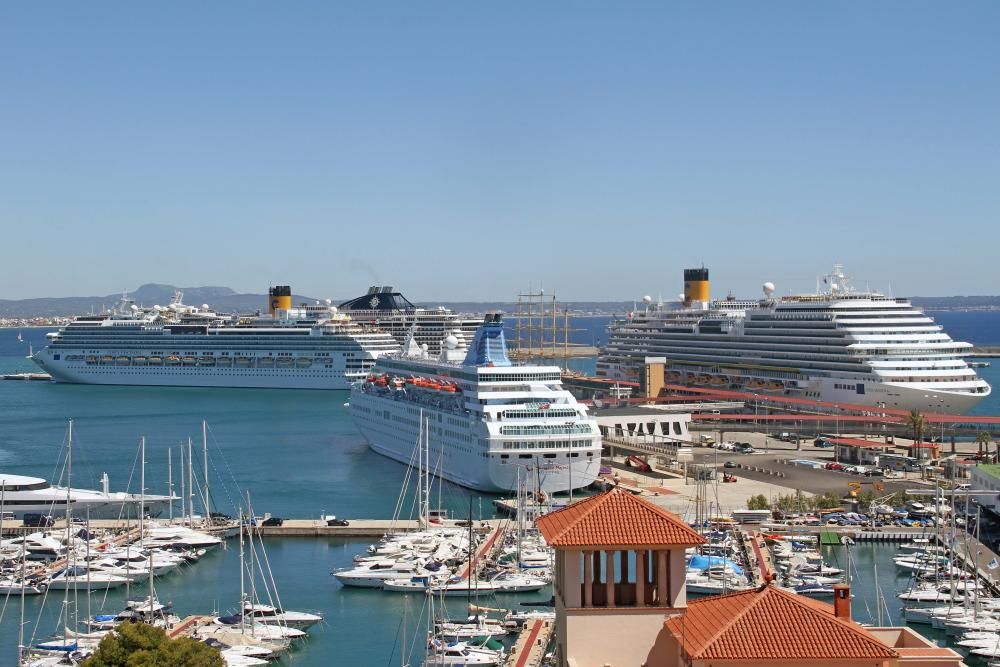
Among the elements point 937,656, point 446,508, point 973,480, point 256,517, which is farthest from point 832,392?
point 937,656

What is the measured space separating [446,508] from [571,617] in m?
30.4

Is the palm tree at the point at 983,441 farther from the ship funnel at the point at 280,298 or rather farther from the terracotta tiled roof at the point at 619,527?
the ship funnel at the point at 280,298

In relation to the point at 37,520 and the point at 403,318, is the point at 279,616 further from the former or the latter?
the point at 403,318

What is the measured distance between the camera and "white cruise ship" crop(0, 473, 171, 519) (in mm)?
39531

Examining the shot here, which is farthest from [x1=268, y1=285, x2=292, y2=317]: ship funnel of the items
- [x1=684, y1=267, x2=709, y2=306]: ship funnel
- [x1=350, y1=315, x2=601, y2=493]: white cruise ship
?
[x1=350, y1=315, x2=601, y2=493]: white cruise ship

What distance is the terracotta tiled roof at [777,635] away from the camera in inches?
393

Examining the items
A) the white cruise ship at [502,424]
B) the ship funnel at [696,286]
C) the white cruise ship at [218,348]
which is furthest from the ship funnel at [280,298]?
the white cruise ship at [502,424]

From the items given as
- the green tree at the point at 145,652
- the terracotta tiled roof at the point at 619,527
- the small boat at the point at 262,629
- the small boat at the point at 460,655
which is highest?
the terracotta tiled roof at the point at 619,527

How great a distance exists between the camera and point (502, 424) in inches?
1623

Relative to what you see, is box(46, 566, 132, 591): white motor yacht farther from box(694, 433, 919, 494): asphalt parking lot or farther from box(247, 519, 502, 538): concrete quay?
box(694, 433, 919, 494): asphalt parking lot

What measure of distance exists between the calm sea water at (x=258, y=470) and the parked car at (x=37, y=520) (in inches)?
229

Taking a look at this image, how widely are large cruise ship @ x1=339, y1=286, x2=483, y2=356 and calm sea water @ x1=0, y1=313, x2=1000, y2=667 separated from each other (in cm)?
Answer: 1757

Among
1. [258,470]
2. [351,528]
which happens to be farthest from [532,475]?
[258,470]

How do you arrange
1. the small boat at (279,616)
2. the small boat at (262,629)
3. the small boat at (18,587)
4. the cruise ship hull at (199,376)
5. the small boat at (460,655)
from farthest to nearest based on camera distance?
the cruise ship hull at (199,376), the small boat at (18,587), the small boat at (279,616), the small boat at (262,629), the small boat at (460,655)
